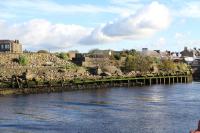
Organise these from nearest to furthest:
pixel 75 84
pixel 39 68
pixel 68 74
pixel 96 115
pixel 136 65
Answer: pixel 96 115 < pixel 75 84 < pixel 39 68 < pixel 68 74 < pixel 136 65

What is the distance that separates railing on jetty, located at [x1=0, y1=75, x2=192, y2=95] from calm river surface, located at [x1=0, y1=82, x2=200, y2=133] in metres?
14.3

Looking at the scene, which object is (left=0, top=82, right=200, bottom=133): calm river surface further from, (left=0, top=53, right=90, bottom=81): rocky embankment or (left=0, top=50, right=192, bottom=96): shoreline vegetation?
(left=0, top=53, right=90, bottom=81): rocky embankment

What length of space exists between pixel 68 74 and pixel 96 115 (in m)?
58.1

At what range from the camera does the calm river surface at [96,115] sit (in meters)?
46.6

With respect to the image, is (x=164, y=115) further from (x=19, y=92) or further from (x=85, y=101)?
(x=19, y=92)

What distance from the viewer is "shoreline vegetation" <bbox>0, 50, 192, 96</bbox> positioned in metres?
95.4

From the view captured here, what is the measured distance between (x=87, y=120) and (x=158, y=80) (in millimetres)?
79306

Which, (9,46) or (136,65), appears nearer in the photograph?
(9,46)

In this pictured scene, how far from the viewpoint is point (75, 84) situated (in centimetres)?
10306

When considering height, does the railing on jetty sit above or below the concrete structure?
below

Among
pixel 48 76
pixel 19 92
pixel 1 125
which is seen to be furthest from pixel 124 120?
pixel 48 76

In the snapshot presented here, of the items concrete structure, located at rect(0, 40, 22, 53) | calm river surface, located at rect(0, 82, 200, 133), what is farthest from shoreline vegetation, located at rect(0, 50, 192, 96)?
calm river surface, located at rect(0, 82, 200, 133)

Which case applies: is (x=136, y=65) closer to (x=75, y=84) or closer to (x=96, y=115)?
(x=75, y=84)

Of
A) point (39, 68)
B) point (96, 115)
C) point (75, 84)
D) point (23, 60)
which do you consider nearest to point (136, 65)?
point (39, 68)
